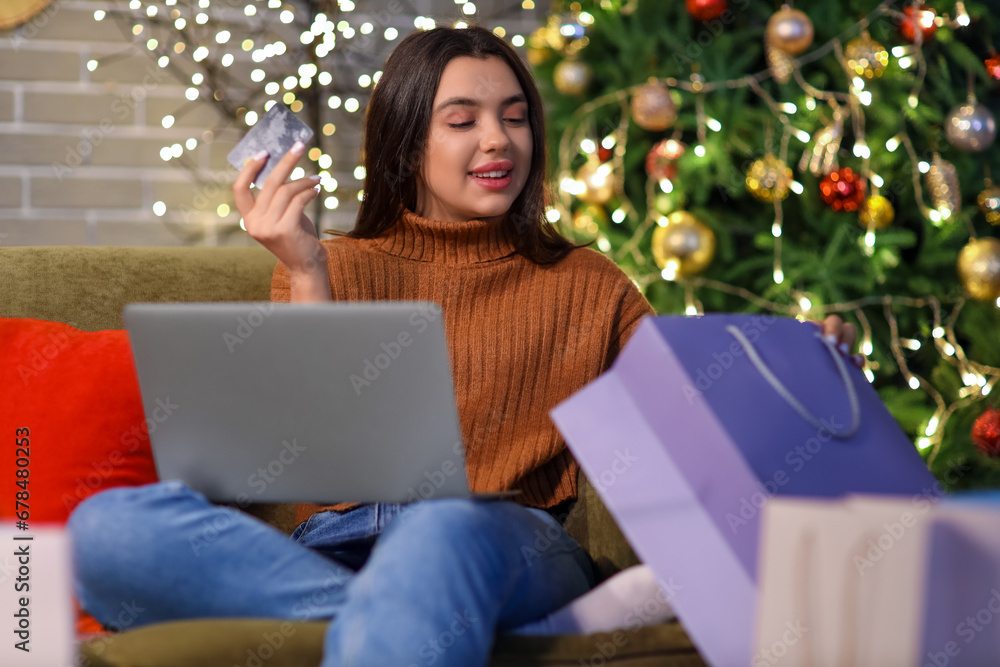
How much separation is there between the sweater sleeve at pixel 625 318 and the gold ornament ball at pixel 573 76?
3.31 feet

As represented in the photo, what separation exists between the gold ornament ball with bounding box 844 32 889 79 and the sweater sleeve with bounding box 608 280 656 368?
99 centimetres

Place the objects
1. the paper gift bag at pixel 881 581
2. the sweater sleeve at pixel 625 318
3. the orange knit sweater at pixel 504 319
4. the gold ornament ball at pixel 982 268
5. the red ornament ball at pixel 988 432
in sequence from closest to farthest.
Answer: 1. the paper gift bag at pixel 881 581
2. the orange knit sweater at pixel 504 319
3. the sweater sleeve at pixel 625 318
4. the red ornament ball at pixel 988 432
5. the gold ornament ball at pixel 982 268

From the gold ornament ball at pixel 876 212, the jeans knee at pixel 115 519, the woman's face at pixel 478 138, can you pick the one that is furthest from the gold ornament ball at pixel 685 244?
the jeans knee at pixel 115 519

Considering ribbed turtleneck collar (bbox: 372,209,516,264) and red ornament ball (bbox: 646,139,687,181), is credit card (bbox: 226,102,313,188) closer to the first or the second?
ribbed turtleneck collar (bbox: 372,209,516,264)

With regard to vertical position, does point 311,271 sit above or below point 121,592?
above

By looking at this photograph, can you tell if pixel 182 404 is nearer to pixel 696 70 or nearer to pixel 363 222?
pixel 363 222

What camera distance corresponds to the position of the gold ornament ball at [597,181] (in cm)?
232

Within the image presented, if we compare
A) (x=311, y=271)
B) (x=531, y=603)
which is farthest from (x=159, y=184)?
(x=531, y=603)

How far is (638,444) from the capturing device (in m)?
0.96

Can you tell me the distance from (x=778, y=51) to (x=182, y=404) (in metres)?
1.66

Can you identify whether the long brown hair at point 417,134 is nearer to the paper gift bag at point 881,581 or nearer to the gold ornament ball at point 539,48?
the paper gift bag at point 881,581

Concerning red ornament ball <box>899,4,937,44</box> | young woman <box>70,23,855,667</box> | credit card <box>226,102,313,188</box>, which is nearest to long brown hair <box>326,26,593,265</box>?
young woman <box>70,23,855,667</box>

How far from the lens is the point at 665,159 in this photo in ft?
7.38

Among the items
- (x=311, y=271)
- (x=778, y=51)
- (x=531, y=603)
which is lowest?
(x=531, y=603)
